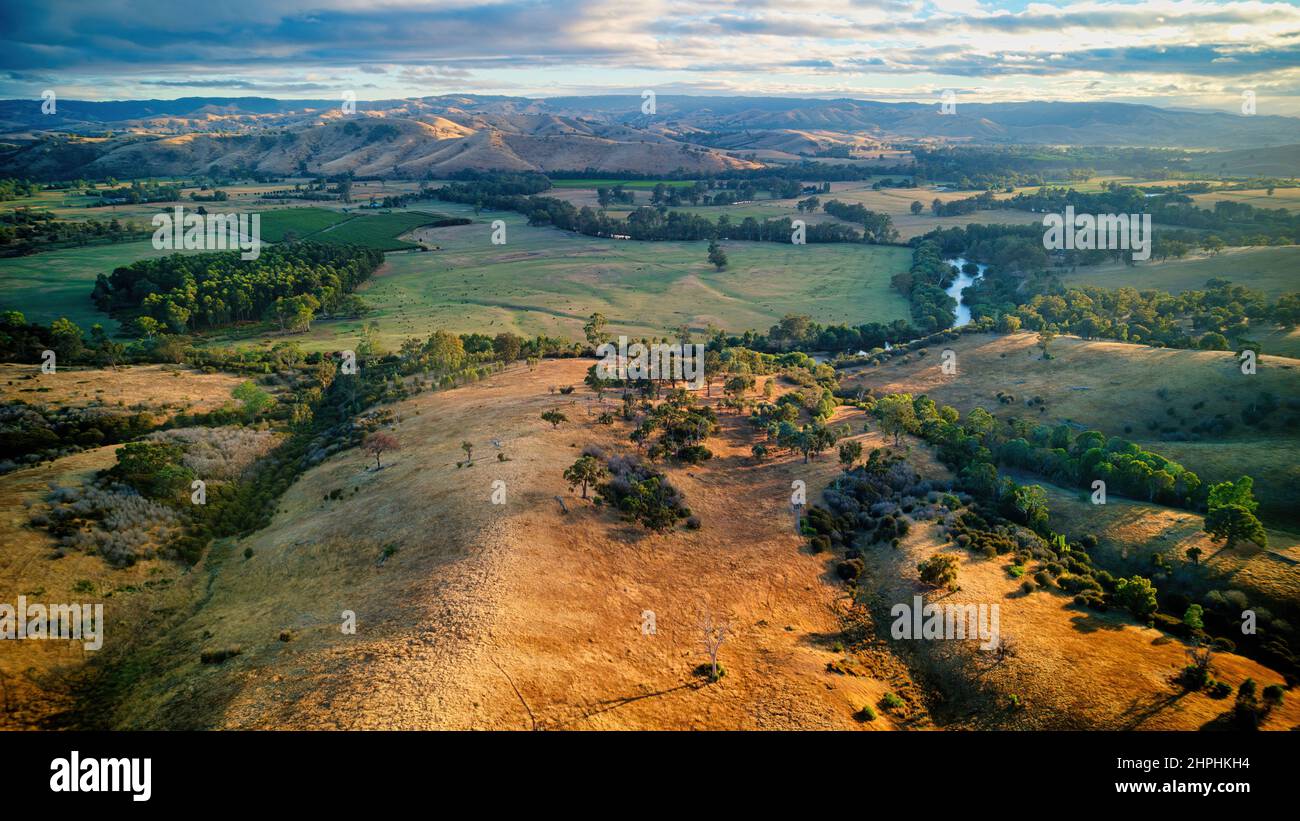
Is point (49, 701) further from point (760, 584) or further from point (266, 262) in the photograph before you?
point (266, 262)

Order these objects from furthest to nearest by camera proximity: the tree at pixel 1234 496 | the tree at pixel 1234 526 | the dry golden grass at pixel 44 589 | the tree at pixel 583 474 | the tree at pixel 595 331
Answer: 1. the tree at pixel 595 331
2. the tree at pixel 583 474
3. the tree at pixel 1234 496
4. the tree at pixel 1234 526
5. the dry golden grass at pixel 44 589

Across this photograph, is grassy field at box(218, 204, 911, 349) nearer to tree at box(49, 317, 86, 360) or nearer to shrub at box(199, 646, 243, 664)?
tree at box(49, 317, 86, 360)

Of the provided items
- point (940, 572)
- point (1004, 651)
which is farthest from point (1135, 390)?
point (1004, 651)

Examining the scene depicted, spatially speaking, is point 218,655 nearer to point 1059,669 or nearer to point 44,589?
point 44,589

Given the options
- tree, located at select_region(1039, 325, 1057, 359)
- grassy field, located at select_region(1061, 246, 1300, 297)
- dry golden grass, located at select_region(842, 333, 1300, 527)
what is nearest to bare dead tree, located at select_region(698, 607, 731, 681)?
dry golden grass, located at select_region(842, 333, 1300, 527)

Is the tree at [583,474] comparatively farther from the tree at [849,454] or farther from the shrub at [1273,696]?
the shrub at [1273,696]

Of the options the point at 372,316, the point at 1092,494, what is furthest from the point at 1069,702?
the point at 372,316

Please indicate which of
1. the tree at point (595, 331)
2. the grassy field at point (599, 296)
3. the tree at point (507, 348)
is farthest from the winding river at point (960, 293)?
the tree at point (507, 348)

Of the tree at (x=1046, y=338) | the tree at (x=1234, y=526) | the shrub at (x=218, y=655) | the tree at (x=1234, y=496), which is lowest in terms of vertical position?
the shrub at (x=218, y=655)
